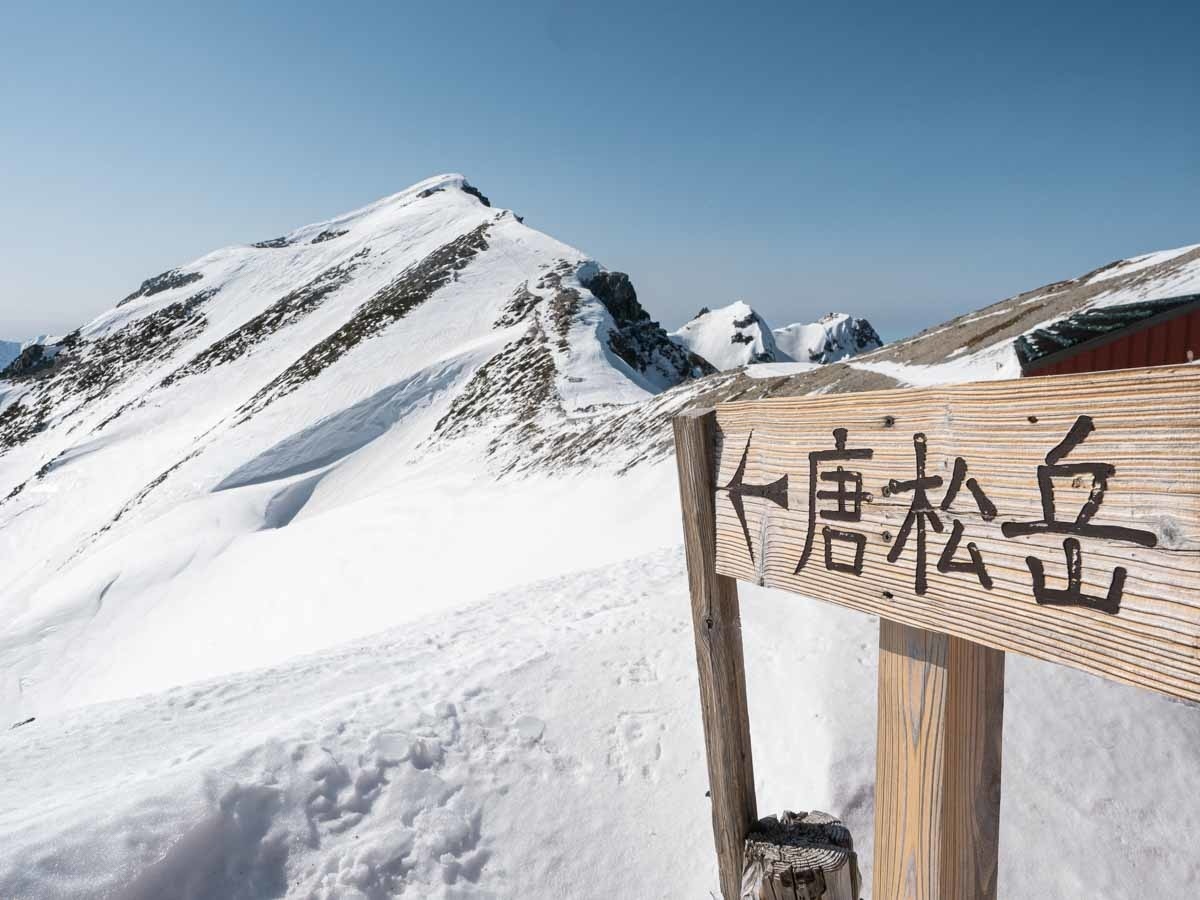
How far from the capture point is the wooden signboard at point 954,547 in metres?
1.24

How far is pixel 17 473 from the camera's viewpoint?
4197 cm

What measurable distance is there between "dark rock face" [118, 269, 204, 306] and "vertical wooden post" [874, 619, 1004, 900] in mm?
78751

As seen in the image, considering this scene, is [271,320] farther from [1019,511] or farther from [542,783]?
[1019,511]

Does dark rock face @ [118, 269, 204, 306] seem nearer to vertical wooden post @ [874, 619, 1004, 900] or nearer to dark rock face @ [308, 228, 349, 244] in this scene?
dark rock face @ [308, 228, 349, 244]

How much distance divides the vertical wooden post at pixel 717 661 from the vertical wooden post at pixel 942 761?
0.60 meters

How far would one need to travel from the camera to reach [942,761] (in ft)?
5.73

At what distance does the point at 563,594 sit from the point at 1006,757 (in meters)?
4.88

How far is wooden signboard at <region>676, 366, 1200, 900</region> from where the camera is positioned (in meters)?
1.24

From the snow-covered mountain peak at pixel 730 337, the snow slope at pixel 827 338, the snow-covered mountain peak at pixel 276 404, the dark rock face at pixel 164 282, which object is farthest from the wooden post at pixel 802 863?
the snow slope at pixel 827 338

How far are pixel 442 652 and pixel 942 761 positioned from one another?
5112 millimetres

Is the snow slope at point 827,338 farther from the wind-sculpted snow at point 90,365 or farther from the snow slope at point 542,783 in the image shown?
the snow slope at point 542,783

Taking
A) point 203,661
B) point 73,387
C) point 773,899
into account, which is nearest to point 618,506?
point 203,661

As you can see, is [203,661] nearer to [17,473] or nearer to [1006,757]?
[1006,757]

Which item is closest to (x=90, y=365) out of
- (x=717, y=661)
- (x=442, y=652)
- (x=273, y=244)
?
(x=273, y=244)
